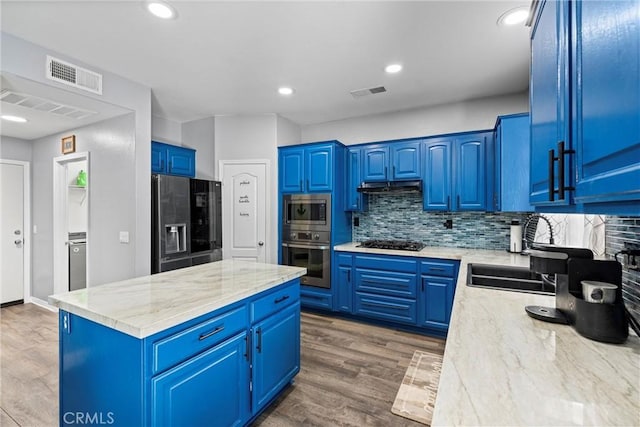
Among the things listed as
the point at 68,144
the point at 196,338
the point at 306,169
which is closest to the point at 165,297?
the point at 196,338

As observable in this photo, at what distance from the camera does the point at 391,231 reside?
3.97m

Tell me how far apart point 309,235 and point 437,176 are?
66.9 inches

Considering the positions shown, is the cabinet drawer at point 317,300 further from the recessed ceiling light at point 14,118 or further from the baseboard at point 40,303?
the recessed ceiling light at point 14,118

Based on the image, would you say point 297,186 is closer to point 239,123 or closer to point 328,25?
point 239,123

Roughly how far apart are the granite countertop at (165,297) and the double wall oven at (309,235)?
1.54 metres

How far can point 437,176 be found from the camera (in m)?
3.43

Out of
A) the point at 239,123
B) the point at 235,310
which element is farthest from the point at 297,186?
the point at 235,310

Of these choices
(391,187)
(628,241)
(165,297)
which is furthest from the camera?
(391,187)

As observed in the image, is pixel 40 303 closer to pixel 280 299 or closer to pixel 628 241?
pixel 280 299

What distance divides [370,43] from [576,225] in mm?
2024

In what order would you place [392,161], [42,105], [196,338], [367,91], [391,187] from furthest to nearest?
[392,161]
[391,187]
[367,91]
[42,105]
[196,338]

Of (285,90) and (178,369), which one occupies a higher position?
(285,90)

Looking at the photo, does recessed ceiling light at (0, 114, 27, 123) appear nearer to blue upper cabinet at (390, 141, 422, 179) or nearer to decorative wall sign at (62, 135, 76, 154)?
decorative wall sign at (62, 135, 76, 154)

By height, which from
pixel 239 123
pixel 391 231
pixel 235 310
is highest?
pixel 239 123
